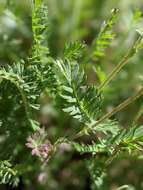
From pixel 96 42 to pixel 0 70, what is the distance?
319mm

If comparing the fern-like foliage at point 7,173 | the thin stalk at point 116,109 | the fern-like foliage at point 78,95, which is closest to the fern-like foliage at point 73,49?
the fern-like foliage at point 78,95

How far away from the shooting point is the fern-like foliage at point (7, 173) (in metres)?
1.11

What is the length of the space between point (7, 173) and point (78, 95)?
0.89ft

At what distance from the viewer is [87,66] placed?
155 centimetres

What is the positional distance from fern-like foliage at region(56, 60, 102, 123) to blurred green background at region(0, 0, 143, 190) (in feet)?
0.75

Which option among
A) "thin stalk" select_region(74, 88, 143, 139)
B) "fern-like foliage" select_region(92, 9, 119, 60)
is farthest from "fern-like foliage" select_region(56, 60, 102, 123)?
"fern-like foliage" select_region(92, 9, 119, 60)

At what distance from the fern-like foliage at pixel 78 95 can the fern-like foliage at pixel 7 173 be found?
0.20 metres

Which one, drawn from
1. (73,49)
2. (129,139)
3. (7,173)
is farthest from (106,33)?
(7,173)

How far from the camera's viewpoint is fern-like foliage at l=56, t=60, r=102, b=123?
106cm

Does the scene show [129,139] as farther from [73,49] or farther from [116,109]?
[73,49]

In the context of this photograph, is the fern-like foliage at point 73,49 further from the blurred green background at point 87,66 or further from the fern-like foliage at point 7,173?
the fern-like foliage at point 7,173

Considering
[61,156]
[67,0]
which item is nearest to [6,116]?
[61,156]

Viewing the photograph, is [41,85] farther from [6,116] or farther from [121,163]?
[121,163]

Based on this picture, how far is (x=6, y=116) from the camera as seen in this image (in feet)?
4.00
